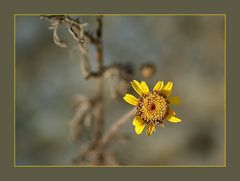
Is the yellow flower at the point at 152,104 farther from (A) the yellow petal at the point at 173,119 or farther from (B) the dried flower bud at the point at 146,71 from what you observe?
(B) the dried flower bud at the point at 146,71

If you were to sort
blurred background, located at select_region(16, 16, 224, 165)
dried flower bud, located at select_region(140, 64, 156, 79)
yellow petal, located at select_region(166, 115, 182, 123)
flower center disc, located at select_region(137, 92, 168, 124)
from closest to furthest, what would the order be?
yellow petal, located at select_region(166, 115, 182, 123), flower center disc, located at select_region(137, 92, 168, 124), dried flower bud, located at select_region(140, 64, 156, 79), blurred background, located at select_region(16, 16, 224, 165)

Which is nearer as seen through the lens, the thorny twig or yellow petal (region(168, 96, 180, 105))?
yellow petal (region(168, 96, 180, 105))

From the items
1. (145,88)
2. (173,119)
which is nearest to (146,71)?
(145,88)

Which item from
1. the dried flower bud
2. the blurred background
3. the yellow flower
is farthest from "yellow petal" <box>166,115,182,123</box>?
the blurred background

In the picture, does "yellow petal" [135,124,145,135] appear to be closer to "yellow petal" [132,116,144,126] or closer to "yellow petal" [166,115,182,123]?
"yellow petal" [132,116,144,126]

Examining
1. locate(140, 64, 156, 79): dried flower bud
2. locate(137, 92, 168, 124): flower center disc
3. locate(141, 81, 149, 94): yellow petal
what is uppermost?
locate(140, 64, 156, 79): dried flower bud

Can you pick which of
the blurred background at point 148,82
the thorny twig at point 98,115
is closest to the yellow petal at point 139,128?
the thorny twig at point 98,115

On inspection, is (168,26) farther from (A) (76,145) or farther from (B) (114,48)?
(A) (76,145)

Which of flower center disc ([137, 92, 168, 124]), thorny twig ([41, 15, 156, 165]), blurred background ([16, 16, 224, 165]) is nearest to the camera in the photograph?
flower center disc ([137, 92, 168, 124])
